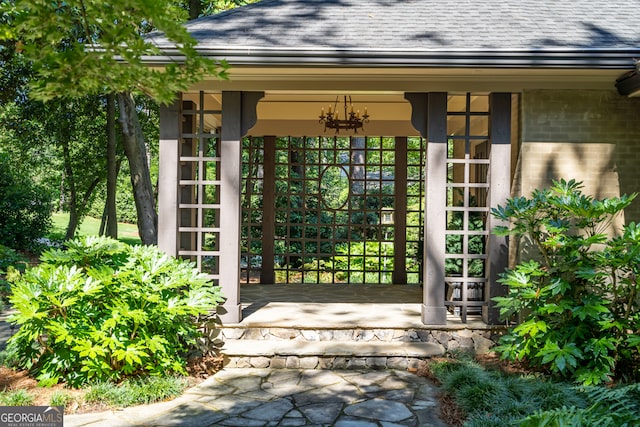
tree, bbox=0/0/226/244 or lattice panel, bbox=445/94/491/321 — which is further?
lattice panel, bbox=445/94/491/321

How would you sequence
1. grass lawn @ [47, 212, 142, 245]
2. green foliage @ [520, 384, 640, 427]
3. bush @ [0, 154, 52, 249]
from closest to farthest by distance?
green foliage @ [520, 384, 640, 427], bush @ [0, 154, 52, 249], grass lawn @ [47, 212, 142, 245]

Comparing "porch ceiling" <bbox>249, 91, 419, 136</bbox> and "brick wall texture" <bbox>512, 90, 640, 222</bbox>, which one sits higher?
"porch ceiling" <bbox>249, 91, 419, 136</bbox>

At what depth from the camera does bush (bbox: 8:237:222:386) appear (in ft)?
14.6

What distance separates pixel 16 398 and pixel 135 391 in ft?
2.68

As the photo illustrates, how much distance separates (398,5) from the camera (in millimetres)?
6703

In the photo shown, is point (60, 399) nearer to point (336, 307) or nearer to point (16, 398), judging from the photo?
point (16, 398)

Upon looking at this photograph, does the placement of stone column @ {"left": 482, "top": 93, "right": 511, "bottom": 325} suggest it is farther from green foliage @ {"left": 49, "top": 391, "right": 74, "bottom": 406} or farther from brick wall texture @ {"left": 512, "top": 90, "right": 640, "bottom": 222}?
green foliage @ {"left": 49, "top": 391, "right": 74, "bottom": 406}

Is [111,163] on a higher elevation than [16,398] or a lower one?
higher

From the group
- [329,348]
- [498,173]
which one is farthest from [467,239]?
[329,348]

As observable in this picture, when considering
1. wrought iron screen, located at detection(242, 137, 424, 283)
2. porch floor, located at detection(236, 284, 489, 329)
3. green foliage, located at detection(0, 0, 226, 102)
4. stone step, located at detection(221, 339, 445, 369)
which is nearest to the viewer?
green foliage, located at detection(0, 0, 226, 102)

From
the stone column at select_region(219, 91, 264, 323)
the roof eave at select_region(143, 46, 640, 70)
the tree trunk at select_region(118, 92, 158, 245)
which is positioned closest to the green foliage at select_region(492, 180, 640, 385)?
the roof eave at select_region(143, 46, 640, 70)

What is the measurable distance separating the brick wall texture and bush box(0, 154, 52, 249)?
9.97 metres

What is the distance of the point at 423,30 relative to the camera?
5.77 m
